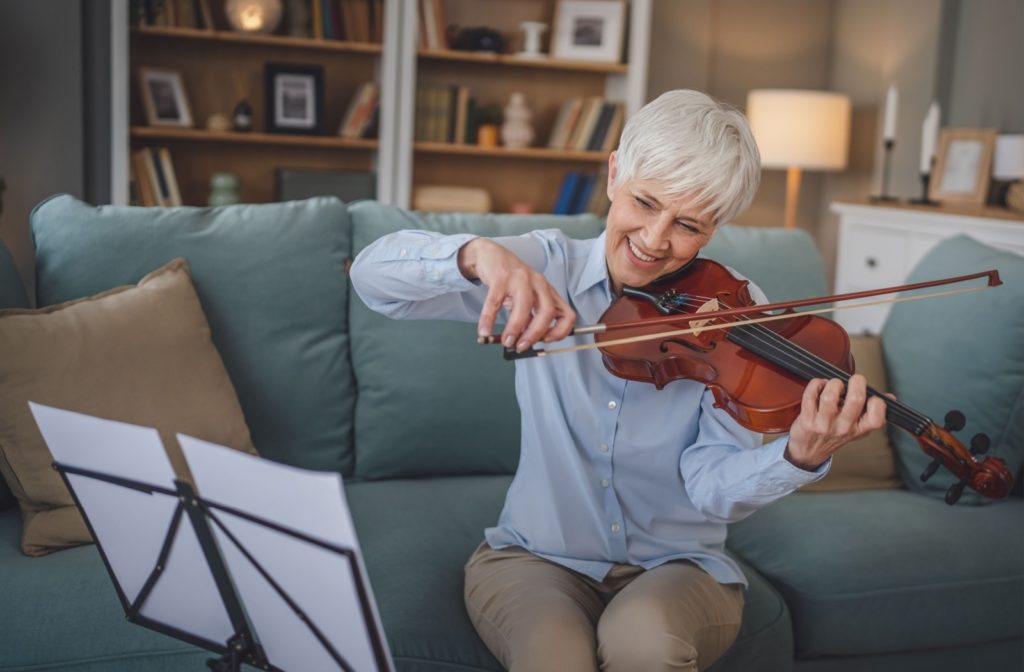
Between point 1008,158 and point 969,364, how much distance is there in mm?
1723

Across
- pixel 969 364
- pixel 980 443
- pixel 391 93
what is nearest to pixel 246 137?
pixel 391 93

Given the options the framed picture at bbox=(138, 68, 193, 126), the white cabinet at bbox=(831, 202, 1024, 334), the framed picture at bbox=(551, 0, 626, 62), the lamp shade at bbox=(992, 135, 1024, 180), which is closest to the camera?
the white cabinet at bbox=(831, 202, 1024, 334)

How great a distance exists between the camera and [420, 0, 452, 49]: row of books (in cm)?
393

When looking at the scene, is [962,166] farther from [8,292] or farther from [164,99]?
[8,292]

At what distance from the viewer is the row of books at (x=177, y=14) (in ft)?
12.0

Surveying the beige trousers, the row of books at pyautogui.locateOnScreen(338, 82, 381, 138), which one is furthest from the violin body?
the row of books at pyautogui.locateOnScreen(338, 82, 381, 138)

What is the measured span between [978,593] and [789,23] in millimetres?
3551

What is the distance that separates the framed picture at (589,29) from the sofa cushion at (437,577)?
2660 mm

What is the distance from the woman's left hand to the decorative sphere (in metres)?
3.17

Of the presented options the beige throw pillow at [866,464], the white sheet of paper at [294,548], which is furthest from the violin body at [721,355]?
the beige throw pillow at [866,464]

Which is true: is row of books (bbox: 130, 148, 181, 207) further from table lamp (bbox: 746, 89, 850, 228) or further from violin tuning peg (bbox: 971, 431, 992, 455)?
violin tuning peg (bbox: 971, 431, 992, 455)

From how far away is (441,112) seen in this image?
406cm

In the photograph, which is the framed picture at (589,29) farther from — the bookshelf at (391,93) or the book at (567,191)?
the book at (567,191)

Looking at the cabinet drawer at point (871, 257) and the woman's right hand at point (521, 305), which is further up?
the woman's right hand at point (521, 305)
